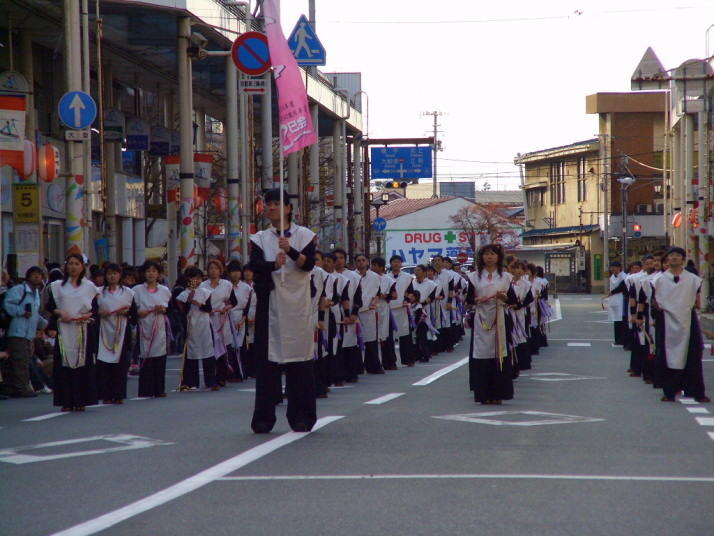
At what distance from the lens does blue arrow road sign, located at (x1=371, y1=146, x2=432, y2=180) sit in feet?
A: 200

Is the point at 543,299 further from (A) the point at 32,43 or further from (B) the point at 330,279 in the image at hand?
(A) the point at 32,43

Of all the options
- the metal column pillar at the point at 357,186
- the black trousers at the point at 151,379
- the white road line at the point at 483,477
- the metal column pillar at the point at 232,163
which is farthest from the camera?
the metal column pillar at the point at 357,186

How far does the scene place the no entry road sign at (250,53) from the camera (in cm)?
2459

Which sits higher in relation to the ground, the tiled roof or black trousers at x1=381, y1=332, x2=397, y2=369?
the tiled roof

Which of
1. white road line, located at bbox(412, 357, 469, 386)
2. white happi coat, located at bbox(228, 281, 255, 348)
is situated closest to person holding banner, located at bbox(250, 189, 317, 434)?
white road line, located at bbox(412, 357, 469, 386)

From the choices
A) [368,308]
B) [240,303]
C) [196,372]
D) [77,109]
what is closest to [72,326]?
[196,372]

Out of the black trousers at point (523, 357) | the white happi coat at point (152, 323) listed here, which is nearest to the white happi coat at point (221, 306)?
the white happi coat at point (152, 323)

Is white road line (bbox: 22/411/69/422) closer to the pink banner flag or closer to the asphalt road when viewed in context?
the asphalt road

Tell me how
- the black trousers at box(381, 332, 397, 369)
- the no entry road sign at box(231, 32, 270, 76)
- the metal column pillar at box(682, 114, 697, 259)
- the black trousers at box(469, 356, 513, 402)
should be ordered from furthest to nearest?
1. the metal column pillar at box(682, 114, 697, 259)
2. the no entry road sign at box(231, 32, 270, 76)
3. the black trousers at box(381, 332, 397, 369)
4. the black trousers at box(469, 356, 513, 402)

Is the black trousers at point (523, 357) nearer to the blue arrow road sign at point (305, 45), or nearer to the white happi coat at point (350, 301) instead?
the white happi coat at point (350, 301)

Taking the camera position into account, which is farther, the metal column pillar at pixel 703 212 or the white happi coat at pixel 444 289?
the metal column pillar at pixel 703 212

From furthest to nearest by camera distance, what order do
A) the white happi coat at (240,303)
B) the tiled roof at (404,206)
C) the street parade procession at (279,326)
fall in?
the tiled roof at (404,206) < the white happi coat at (240,303) < the street parade procession at (279,326)

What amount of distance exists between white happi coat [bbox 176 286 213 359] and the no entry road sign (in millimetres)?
8160

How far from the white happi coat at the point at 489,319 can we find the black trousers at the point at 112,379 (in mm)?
4210
